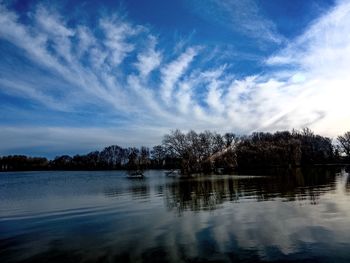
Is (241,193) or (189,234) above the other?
(241,193)

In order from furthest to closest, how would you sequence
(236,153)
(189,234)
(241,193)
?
(236,153) → (241,193) → (189,234)

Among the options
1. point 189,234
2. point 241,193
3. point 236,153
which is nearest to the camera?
point 189,234

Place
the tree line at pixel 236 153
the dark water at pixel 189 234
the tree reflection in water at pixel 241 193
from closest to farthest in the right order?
the dark water at pixel 189 234
the tree reflection in water at pixel 241 193
the tree line at pixel 236 153

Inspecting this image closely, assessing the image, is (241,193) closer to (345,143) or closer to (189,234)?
(189,234)

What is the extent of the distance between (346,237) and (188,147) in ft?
376

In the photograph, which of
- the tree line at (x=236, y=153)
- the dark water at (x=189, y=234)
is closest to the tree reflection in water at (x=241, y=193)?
the dark water at (x=189, y=234)

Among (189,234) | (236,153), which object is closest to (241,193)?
(189,234)

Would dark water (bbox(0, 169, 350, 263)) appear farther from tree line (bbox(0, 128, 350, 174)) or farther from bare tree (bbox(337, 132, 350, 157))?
bare tree (bbox(337, 132, 350, 157))

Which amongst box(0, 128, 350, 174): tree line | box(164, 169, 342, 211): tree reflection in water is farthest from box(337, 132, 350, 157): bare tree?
box(164, 169, 342, 211): tree reflection in water

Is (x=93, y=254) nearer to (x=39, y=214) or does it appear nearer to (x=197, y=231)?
(x=197, y=231)

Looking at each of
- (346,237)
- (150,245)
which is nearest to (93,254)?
(150,245)

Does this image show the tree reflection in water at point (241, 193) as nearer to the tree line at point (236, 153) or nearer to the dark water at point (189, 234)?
the dark water at point (189, 234)

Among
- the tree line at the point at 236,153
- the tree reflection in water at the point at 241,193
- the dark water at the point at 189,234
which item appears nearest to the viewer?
the dark water at the point at 189,234

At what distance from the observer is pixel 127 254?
47.4 ft
